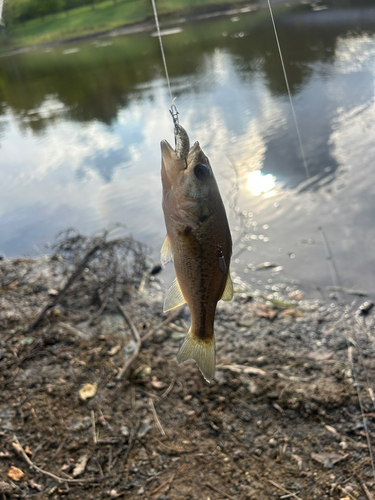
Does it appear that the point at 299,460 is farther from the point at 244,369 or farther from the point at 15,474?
the point at 15,474

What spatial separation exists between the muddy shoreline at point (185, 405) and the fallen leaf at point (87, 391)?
13mm

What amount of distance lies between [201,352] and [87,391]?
248cm

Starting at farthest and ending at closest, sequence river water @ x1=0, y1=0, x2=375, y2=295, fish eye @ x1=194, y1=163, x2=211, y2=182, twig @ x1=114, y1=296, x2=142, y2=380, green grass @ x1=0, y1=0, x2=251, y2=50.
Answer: green grass @ x1=0, y1=0, x2=251, y2=50 → river water @ x1=0, y1=0, x2=375, y2=295 → twig @ x1=114, y1=296, x2=142, y2=380 → fish eye @ x1=194, y1=163, x2=211, y2=182

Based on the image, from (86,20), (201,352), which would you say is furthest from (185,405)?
(86,20)

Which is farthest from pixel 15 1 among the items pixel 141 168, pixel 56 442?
pixel 56 442

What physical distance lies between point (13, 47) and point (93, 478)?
1489 inches

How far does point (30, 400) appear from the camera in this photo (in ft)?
13.3

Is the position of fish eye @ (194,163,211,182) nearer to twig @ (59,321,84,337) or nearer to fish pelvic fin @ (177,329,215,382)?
fish pelvic fin @ (177,329,215,382)

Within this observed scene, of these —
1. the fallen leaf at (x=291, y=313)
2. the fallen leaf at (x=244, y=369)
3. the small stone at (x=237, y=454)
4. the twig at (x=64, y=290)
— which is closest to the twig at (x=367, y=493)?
the small stone at (x=237, y=454)

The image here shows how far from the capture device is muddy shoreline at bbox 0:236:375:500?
3268 millimetres

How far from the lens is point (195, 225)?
1.81 metres

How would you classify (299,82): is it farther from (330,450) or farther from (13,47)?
(13,47)

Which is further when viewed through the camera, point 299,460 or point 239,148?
point 239,148

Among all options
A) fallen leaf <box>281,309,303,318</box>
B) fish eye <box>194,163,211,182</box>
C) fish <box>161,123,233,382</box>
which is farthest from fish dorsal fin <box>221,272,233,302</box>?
fallen leaf <box>281,309,303,318</box>
